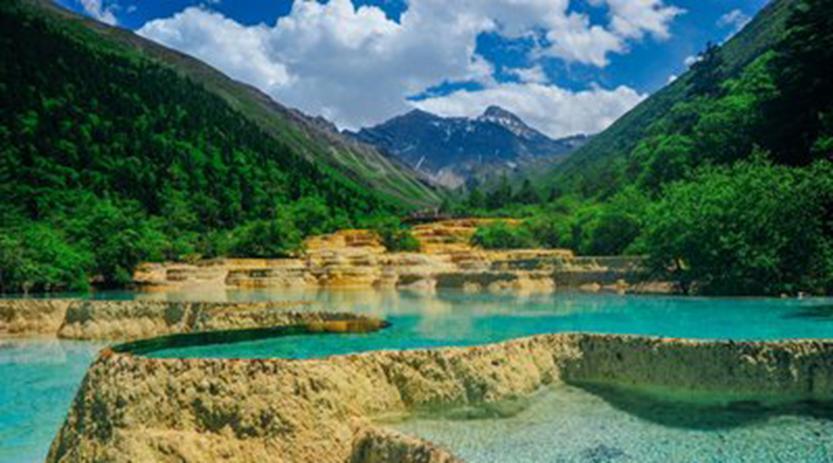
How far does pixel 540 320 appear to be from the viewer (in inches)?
822

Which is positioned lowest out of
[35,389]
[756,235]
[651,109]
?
[35,389]

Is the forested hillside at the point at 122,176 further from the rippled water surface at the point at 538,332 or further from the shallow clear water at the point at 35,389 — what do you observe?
the rippled water surface at the point at 538,332

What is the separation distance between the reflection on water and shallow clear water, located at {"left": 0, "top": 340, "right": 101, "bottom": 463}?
710cm

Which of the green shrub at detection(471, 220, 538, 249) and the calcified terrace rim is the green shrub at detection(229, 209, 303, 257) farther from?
the calcified terrace rim

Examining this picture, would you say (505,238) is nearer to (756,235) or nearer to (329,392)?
(756,235)

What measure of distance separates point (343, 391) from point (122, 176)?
8194 cm

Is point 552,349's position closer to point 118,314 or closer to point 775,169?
point 118,314

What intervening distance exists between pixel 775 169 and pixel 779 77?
40.3ft

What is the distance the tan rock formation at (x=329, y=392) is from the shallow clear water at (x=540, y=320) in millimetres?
1653

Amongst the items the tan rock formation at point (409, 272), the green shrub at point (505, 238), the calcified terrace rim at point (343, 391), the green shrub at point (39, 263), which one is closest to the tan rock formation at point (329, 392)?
the calcified terrace rim at point (343, 391)

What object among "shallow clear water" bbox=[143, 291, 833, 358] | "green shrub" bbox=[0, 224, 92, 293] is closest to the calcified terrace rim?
"shallow clear water" bbox=[143, 291, 833, 358]

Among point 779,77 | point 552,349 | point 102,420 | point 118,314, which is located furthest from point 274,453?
point 779,77

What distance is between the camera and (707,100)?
72125 millimetres

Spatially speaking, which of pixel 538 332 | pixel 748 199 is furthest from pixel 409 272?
pixel 538 332
